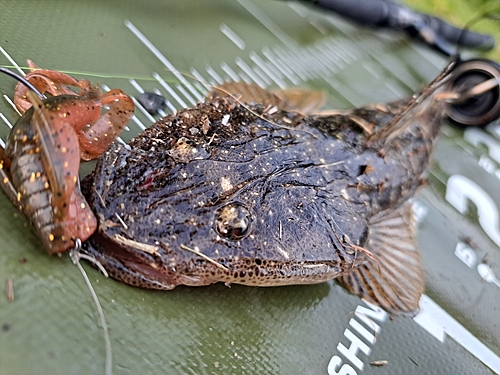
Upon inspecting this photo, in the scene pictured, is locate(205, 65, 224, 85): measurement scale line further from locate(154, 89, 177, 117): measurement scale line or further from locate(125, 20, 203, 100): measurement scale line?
locate(154, 89, 177, 117): measurement scale line

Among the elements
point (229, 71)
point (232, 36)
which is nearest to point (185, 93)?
point (229, 71)

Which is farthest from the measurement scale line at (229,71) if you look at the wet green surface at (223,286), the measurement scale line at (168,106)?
the measurement scale line at (168,106)

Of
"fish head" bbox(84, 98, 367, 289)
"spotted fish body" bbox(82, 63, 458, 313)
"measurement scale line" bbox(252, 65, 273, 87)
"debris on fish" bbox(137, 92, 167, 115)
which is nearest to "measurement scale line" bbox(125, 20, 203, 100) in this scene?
"debris on fish" bbox(137, 92, 167, 115)

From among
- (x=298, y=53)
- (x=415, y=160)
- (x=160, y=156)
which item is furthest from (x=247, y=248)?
(x=298, y=53)

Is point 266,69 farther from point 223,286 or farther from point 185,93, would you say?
Result: point 223,286

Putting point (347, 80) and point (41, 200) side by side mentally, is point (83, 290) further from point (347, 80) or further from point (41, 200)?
point (347, 80)
